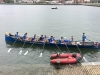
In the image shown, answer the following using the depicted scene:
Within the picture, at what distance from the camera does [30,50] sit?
26.8 metres

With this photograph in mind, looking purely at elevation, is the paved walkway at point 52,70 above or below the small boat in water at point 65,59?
below

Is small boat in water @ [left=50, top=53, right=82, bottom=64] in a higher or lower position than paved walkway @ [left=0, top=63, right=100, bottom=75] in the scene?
higher

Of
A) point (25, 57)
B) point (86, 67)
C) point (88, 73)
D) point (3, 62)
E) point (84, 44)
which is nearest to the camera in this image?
point (88, 73)

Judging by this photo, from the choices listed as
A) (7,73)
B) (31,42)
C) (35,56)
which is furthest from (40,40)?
(7,73)

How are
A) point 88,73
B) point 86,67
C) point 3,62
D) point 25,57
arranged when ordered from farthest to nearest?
point 25,57
point 3,62
point 86,67
point 88,73

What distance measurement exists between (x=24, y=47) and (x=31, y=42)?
1360mm

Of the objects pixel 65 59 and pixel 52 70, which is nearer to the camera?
pixel 52 70

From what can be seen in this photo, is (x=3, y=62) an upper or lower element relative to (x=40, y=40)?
lower

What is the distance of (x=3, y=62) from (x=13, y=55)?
97.2 inches

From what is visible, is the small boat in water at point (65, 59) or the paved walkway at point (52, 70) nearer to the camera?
the paved walkway at point (52, 70)

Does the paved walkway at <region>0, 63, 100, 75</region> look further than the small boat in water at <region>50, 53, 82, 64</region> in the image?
No

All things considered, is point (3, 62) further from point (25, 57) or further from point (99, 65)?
point (99, 65)

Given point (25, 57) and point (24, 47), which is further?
point (24, 47)

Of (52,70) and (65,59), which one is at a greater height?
(65,59)
